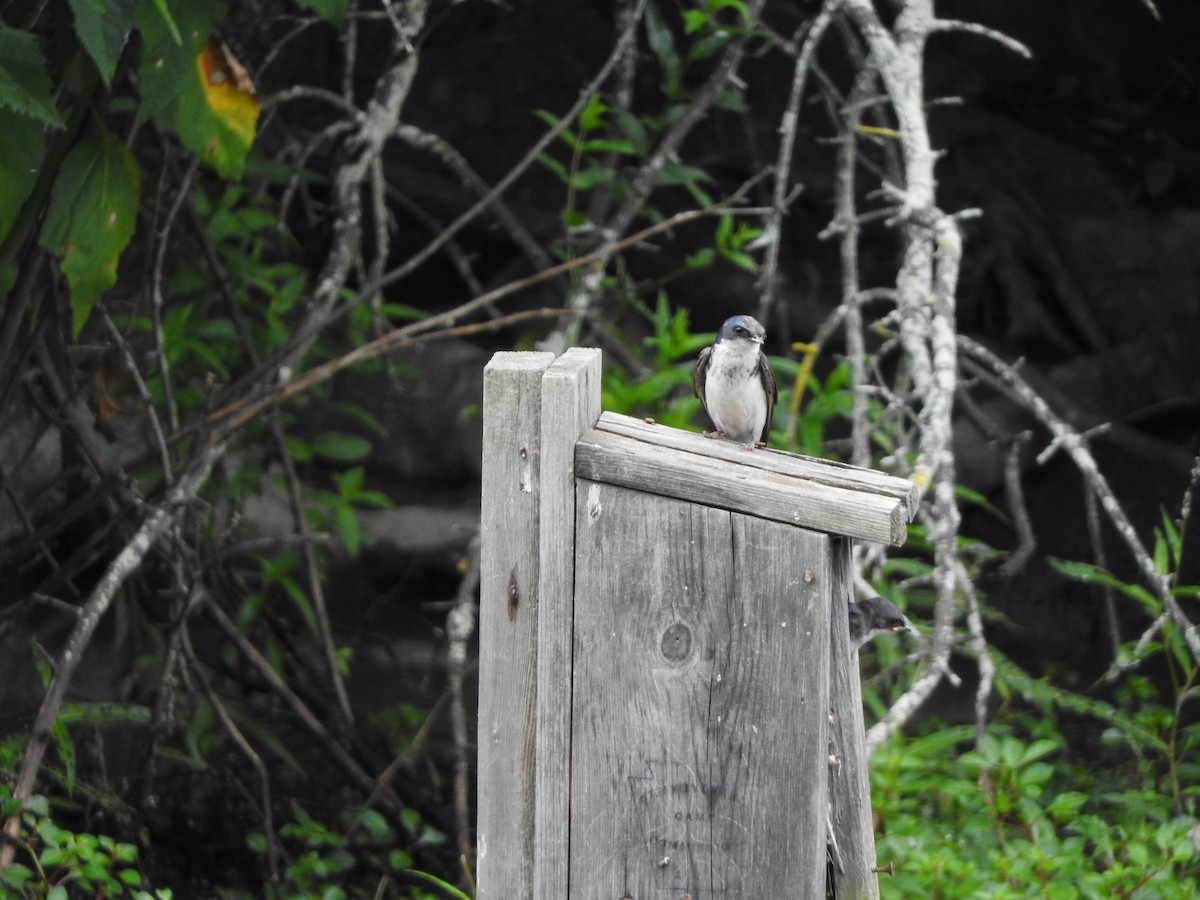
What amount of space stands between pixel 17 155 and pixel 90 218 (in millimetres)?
227

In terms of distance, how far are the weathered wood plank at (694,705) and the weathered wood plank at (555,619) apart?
2 centimetres

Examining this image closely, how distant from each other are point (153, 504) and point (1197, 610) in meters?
5.39

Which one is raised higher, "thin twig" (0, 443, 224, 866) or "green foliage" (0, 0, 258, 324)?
"green foliage" (0, 0, 258, 324)

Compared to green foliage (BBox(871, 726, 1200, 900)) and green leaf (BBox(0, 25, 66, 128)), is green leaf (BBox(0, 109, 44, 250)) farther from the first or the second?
green foliage (BBox(871, 726, 1200, 900))

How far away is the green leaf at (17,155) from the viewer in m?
2.65

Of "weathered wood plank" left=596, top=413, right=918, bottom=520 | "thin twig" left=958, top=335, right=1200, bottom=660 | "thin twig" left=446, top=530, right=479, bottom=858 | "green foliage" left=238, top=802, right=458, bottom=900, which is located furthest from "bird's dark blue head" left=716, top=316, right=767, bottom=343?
"green foliage" left=238, top=802, right=458, bottom=900

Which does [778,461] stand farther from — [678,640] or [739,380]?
[739,380]

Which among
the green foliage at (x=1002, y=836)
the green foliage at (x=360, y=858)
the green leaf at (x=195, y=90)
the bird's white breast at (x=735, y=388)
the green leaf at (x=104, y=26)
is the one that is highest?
the green leaf at (x=195, y=90)

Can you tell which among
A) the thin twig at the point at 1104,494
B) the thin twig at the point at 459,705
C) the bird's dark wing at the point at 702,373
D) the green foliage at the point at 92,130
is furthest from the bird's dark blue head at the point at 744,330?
the green foliage at the point at 92,130

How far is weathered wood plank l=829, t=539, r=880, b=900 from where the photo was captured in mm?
2107

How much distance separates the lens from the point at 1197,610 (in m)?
6.90

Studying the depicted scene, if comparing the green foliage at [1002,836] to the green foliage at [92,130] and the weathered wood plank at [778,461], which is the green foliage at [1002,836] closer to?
the weathered wood plank at [778,461]

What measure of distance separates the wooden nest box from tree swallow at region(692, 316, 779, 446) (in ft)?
3.89

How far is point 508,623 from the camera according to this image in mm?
2006
